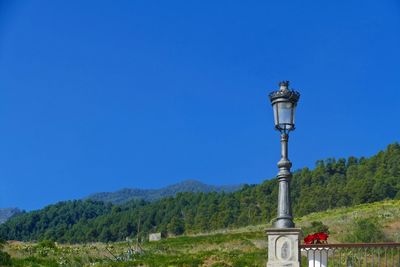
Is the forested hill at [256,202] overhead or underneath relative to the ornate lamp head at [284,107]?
overhead

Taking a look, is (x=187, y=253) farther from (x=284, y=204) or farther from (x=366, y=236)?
(x=284, y=204)

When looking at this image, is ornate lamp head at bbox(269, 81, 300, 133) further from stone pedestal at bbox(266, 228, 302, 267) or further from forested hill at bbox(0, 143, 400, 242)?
forested hill at bbox(0, 143, 400, 242)

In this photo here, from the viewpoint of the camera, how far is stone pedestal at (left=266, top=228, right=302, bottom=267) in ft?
23.9

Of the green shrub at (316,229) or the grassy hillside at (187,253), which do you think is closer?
the grassy hillside at (187,253)

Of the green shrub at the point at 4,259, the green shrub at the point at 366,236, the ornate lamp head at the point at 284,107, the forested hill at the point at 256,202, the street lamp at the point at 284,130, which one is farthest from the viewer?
the forested hill at the point at 256,202

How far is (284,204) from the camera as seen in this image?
742 centimetres

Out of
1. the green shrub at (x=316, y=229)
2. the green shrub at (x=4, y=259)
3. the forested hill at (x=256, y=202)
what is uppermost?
the forested hill at (x=256, y=202)

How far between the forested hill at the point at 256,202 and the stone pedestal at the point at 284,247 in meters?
46.9

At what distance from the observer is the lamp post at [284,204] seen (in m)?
7.30

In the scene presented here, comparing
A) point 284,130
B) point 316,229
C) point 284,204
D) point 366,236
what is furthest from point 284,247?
point 316,229

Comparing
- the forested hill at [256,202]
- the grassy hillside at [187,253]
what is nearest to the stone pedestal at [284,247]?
the grassy hillside at [187,253]

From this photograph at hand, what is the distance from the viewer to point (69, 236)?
Result: 8038 centimetres

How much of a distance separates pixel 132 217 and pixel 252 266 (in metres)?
73.0

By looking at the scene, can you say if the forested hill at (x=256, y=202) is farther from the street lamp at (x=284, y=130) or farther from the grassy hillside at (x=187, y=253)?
the street lamp at (x=284, y=130)
